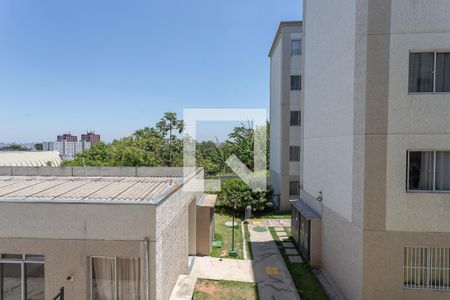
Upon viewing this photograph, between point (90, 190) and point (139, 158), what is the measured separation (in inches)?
667

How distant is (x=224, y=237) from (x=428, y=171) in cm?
1056

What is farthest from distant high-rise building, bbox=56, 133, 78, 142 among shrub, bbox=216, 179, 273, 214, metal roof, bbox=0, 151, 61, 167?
shrub, bbox=216, 179, 273, 214

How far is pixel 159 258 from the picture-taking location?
6.14 metres

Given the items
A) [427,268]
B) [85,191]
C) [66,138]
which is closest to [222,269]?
[85,191]

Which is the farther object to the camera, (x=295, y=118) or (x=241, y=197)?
(x=295, y=118)

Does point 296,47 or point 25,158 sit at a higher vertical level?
point 296,47

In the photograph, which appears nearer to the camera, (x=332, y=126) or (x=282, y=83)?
(x=332, y=126)

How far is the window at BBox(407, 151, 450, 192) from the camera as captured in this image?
751 centimetres

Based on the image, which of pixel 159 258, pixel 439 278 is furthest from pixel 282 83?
pixel 159 258

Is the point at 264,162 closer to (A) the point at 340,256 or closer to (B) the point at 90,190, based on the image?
(A) the point at 340,256

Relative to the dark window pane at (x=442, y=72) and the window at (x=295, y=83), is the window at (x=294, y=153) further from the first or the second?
the dark window pane at (x=442, y=72)

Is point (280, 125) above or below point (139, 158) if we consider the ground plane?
above

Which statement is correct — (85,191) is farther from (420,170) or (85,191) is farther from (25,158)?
(25,158)

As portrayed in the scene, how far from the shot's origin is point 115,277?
6.15 metres
